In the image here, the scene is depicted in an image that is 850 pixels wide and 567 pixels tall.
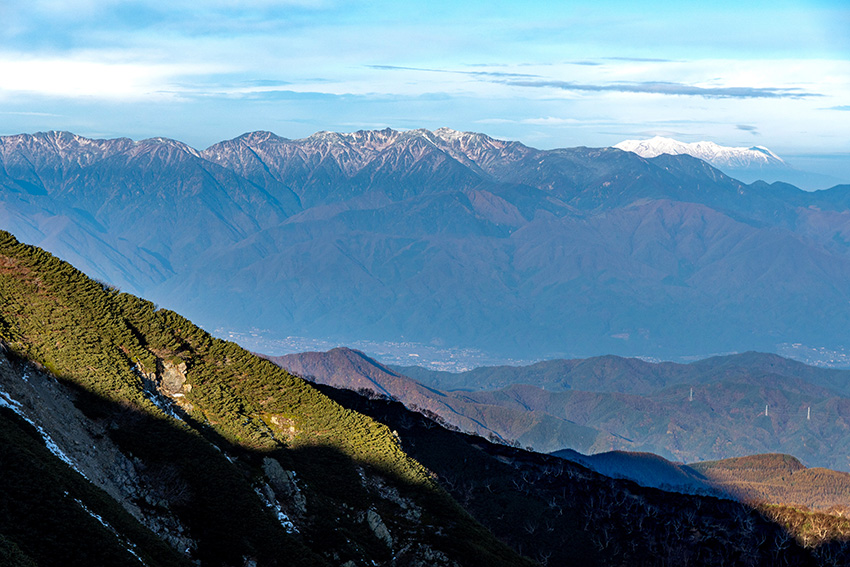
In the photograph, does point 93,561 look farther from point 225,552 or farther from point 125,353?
point 125,353

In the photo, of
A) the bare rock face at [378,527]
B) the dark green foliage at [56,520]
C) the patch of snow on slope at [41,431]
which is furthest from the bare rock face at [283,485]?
the dark green foliage at [56,520]

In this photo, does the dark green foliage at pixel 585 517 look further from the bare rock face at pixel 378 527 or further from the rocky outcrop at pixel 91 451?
the rocky outcrop at pixel 91 451

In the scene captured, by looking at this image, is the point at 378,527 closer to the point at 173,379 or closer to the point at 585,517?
the point at 173,379

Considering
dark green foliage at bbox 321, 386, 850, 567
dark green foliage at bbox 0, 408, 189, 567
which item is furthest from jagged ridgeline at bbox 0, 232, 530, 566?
dark green foliage at bbox 321, 386, 850, 567

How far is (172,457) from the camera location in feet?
178

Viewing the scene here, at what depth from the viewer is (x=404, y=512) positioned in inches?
2751

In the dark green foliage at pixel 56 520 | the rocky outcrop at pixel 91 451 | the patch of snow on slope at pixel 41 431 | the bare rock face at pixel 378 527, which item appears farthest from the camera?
the bare rock face at pixel 378 527

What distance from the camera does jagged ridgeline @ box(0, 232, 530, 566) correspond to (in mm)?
38750

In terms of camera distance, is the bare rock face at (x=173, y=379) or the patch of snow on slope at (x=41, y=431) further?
the bare rock face at (x=173, y=379)

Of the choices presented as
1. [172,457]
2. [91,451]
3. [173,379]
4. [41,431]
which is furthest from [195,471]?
[173,379]

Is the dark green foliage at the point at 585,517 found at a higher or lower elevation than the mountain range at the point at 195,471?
lower

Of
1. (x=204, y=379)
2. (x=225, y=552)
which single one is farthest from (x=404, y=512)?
(x=225, y=552)

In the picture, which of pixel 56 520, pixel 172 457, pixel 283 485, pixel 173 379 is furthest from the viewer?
pixel 173 379

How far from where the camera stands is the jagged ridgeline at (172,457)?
1526 inches
